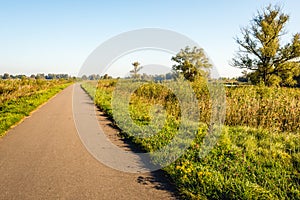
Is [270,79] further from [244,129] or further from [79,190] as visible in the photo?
[79,190]

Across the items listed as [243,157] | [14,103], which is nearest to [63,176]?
[243,157]

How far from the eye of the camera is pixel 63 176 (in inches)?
176

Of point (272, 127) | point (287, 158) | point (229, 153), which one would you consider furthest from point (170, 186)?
point (272, 127)

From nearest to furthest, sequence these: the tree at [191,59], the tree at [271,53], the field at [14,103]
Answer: the field at [14,103] → the tree at [271,53] → the tree at [191,59]

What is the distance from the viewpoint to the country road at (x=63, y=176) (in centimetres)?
380

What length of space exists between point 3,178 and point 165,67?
7.41 m

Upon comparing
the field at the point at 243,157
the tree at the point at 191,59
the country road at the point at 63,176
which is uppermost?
the tree at the point at 191,59

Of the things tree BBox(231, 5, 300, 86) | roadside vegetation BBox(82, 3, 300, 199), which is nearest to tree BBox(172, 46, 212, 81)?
tree BBox(231, 5, 300, 86)

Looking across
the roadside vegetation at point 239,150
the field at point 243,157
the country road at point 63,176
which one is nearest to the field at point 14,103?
the country road at point 63,176

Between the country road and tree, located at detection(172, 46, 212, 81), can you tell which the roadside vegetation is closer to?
the country road

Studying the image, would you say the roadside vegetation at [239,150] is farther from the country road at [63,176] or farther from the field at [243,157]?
the country road at [63,176]

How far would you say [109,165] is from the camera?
5.11 metres

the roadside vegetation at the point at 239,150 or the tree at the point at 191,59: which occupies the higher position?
the tree at the point at 191,59

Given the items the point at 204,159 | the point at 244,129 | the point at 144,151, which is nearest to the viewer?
the point at 204,159
